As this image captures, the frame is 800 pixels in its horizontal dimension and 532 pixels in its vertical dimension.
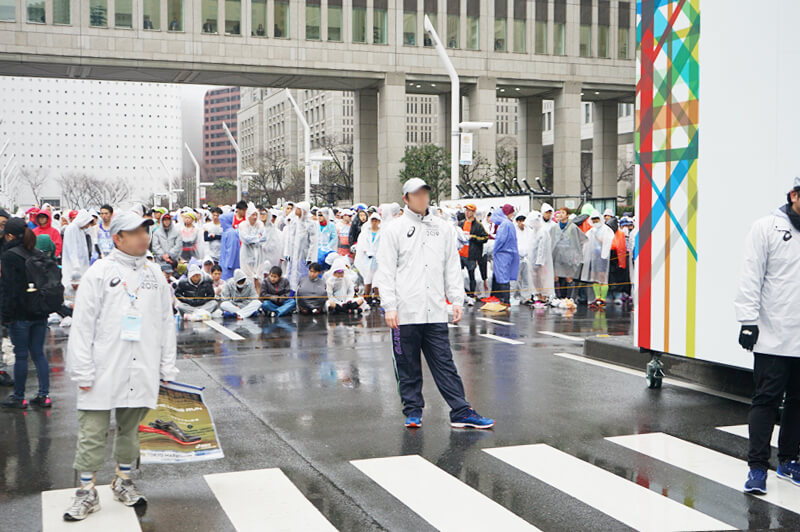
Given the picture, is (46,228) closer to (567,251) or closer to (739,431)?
(567,251)

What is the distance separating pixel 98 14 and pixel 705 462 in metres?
49.2

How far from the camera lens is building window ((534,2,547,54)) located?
2317 inches

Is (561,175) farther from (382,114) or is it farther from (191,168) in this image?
(191,168)

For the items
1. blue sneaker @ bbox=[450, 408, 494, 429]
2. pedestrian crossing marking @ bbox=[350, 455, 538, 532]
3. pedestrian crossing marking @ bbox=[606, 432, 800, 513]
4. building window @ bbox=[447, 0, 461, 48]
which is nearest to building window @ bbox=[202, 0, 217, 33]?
building window @ bbox=[447, 0, 461, 48]

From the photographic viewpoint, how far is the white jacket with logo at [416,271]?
7.80m

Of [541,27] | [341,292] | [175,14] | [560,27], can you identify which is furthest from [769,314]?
[560,27]

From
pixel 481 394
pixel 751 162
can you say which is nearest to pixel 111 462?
pixel 481 394

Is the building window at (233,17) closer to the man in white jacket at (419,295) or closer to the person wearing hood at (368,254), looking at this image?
the person wearing hood at (368,254)

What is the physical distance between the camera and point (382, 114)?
55.1 meters

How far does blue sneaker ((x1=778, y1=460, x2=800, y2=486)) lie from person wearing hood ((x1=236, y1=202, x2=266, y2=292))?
14968 mm

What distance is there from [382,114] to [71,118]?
12666cm

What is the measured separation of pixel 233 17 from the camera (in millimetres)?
52188

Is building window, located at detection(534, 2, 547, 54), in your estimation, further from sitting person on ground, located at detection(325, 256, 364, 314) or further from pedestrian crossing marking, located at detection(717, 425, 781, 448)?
pedestrian crossing marking, located at detection(717, 425, 781, 448)

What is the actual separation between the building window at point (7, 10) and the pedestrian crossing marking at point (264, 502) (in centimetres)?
4830
